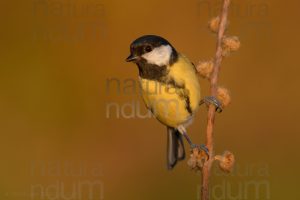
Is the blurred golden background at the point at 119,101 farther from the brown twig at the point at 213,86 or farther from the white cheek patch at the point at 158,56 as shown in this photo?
the brown twig at the point at 213,86

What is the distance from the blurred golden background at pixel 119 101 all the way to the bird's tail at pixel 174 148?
Answer: 38 cm

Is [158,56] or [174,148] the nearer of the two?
[158,56]

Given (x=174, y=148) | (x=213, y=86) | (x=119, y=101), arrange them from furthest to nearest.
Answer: (x=119, y=101), (x=174, y=148), (x=213, y=86)

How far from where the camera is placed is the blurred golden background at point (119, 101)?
4184mm

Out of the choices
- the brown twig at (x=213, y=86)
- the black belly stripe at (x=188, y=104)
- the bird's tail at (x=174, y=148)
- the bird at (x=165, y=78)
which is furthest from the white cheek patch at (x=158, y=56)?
the brown twig at (x=213, y=86)

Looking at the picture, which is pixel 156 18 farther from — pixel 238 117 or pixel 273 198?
pixel 273 198

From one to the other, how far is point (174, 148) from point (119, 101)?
1.07m

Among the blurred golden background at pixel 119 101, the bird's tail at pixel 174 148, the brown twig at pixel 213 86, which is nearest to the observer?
the brown twig at pixel 213 86

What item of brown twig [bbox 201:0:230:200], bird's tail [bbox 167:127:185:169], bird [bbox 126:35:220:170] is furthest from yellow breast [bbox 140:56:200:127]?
brown twig [bbox 201:0:230:200]

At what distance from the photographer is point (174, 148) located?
3719 mm

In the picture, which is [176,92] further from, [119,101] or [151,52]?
[119,101]

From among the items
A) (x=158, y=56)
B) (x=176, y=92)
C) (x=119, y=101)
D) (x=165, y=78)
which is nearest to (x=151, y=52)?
(x=158, y=56)

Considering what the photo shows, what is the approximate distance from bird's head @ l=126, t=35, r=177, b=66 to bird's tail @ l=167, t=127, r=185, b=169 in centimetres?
76

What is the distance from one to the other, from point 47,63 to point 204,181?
3246 millimetres
